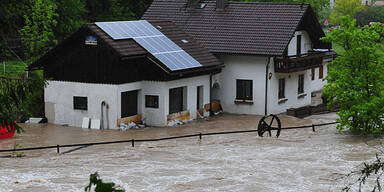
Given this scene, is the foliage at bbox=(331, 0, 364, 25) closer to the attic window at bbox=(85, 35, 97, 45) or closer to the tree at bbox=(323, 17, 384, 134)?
Answer: the tree at bbox=(323, 17, 384, 134)

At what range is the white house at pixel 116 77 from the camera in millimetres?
30688

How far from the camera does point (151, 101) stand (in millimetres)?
31938

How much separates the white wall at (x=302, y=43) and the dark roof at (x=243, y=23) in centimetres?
31

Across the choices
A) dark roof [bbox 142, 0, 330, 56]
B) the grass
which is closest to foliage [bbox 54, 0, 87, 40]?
the grass

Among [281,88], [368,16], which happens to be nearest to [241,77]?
[281,88]

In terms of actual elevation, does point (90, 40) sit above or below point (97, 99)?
above

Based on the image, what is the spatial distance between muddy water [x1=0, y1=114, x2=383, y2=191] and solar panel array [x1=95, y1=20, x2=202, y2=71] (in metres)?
2.96

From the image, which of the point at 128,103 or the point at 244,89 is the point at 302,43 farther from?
the point at 128,103

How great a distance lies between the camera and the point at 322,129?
104ft

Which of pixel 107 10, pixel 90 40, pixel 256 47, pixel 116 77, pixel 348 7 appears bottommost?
pixel 116 77

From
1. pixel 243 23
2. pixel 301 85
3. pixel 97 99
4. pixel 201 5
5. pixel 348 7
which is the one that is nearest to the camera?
pixel 97 99

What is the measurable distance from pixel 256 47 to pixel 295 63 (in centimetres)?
220

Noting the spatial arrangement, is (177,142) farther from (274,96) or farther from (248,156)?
(274,96)

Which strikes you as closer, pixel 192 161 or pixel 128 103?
pixel 192 161
